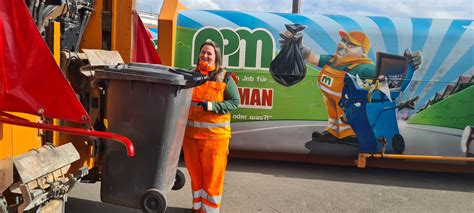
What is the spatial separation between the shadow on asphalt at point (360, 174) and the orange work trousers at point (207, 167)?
2.06 meters

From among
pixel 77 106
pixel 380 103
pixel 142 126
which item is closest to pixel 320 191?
pixel 380 103

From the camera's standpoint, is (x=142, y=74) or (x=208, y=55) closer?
(x=142, y=74)

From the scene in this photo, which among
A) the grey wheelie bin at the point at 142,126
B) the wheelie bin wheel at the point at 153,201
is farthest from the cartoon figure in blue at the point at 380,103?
the wheelie bin wheel at the point at 153,201

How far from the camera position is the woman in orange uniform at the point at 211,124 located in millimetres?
3898

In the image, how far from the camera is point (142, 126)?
3211 mm

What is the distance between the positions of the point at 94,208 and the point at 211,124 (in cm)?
155

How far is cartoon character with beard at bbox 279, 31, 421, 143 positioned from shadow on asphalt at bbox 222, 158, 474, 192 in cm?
55

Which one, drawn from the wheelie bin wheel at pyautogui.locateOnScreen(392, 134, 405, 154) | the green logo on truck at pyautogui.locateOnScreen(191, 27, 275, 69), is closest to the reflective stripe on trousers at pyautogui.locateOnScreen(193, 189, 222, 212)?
the green logo on truck at pyautogui.locateOnScreen(191, 27, 275, 69)

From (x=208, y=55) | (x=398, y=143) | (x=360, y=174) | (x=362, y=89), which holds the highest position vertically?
(x=208, y=55)

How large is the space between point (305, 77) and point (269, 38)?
0.68m

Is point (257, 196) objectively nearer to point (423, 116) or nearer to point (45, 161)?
point (423, 116)

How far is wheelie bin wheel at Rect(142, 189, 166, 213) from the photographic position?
10.5 ft

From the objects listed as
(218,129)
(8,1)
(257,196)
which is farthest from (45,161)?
(257,196)

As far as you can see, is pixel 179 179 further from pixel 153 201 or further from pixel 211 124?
pixel 153 201
